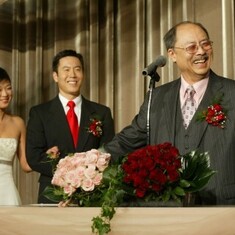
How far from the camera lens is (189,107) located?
276 cm

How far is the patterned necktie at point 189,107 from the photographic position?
8.96 feet

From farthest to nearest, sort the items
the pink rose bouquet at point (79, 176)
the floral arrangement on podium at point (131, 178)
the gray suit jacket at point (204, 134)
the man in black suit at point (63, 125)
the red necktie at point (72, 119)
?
the red necktie at point (72, 119) < the man in black suit at point (63, 125) < the gray suit jacket at point (204, 134) < the pink rose bouquet at point (79, 176) < the floral arrangement on podium at point (131, 178)

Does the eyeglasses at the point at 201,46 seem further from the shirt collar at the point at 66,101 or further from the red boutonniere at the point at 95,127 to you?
the shirt collar at the point at 66,101

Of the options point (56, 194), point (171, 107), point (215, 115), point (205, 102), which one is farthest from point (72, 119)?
point (56, 194)

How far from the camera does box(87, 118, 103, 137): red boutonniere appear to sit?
3688mm

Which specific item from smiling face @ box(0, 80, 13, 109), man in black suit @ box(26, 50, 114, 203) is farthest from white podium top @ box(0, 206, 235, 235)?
smiling face @ box(0, 80, 13, 109)

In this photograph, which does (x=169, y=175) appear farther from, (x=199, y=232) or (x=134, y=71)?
(x=134, y=71)

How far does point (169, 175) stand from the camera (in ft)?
6.61

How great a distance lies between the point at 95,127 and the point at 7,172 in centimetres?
90

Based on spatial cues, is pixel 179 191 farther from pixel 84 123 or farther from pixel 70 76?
pixel 70 76

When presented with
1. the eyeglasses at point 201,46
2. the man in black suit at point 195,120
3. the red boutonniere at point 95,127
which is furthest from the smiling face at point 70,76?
the eyeglasses at point 201,46

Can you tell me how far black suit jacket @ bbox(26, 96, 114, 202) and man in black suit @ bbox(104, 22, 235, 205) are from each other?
0.92 metres

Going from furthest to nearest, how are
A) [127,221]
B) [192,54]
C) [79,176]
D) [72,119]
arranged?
[72,119], [192,54], [79,176], [127,221]

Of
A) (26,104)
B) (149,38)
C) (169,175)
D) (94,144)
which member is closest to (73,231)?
(169,175)
